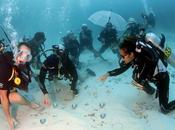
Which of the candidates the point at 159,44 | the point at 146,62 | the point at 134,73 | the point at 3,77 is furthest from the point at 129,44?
the point at 3,77

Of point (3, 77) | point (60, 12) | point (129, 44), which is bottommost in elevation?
point (60, 12)

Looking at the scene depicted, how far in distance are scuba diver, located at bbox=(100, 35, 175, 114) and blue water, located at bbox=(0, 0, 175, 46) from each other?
38.3 metres

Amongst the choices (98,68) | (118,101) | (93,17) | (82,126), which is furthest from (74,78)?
(93,17)

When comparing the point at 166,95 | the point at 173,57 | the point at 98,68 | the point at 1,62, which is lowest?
the point at 98,68

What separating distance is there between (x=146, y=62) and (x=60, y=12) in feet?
182

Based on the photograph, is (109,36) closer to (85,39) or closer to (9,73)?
(85,39)

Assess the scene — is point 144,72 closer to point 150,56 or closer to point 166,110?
point 150,56

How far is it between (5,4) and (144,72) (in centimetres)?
3980

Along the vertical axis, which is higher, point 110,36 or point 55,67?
point 110,36

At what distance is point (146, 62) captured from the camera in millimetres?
5992

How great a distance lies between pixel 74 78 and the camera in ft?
26.2

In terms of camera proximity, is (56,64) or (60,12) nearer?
(56,64)

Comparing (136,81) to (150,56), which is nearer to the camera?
(150,56)

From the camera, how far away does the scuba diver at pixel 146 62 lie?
590 cm
